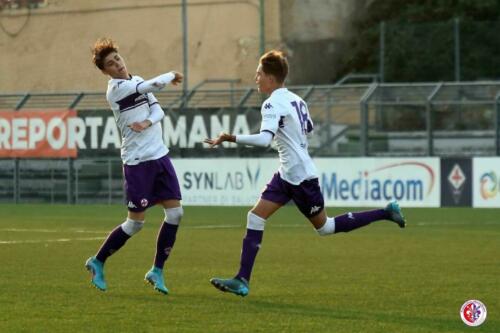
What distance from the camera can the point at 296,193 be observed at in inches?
477

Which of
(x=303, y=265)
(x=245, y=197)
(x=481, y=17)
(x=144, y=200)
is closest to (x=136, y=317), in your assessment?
(x=144, y=200)

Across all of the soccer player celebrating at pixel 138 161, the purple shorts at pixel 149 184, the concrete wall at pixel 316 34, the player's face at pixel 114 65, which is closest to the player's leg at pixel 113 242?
the soccer player celebrating at pixel 138 161

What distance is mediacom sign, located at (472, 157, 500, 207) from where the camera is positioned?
3056 centimetres

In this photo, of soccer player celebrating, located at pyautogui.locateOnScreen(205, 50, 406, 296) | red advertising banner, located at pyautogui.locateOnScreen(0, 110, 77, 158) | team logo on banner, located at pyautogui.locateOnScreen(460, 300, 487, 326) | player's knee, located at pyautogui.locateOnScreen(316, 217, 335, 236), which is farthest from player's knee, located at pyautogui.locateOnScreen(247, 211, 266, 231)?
red advertising banner, located at pyautogui.locateOnScreen(0, 110, 77, 158)

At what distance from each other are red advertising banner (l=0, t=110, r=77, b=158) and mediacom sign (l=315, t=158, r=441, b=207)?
8.15 meters

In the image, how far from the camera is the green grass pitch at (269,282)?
10281mm

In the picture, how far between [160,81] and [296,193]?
148 centimetres

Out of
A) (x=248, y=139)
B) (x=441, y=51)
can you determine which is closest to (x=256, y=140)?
(x=248, y=139)

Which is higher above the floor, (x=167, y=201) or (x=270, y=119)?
(x=270, y=119)

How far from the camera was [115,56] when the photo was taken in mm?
12664

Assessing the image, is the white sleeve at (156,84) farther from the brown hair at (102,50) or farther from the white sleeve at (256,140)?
the white sleeve at (256,140)

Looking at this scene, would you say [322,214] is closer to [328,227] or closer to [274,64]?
[328,227]

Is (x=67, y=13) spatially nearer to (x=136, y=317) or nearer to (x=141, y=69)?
(x=141, y=69)

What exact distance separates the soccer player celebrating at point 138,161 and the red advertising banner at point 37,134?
25.3 m
